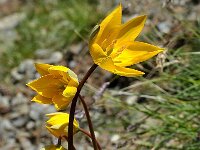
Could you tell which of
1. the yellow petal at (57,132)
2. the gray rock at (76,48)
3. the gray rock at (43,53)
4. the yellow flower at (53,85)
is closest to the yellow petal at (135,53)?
the yellow flower at (53,85)

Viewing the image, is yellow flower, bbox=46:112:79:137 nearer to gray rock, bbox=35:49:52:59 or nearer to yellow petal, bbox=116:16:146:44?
yellow petal, bbox=116:16:146:44

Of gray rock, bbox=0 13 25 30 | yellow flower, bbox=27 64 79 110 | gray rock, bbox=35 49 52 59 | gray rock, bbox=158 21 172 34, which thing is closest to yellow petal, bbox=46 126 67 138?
yellow flower, bbox=27 64 79 110

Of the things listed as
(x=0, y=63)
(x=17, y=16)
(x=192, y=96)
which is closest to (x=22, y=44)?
(x=0, y=63)

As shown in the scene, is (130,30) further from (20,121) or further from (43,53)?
(43,53)

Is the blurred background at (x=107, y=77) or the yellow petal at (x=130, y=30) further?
the blurred background at (x=107, y=77)

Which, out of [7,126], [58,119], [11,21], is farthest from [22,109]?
[58,119]

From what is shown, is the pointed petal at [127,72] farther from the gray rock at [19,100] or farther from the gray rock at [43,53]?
the gray rock at [43,53]

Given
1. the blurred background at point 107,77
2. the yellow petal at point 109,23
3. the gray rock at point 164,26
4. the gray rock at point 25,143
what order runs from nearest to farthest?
the yellow petal at point 109,23 < the blurred background at point 107,77 < the gray rock at point 25,143 < the gray rock at point 164,26
